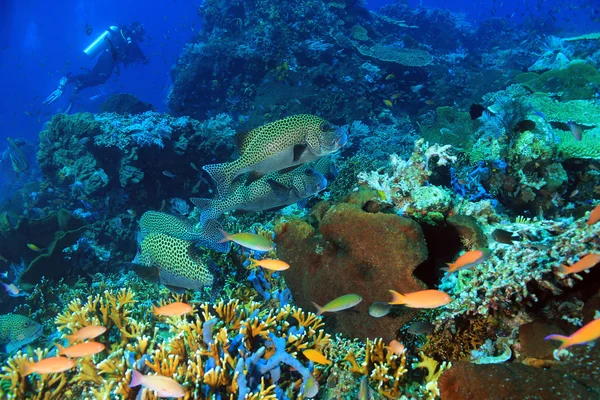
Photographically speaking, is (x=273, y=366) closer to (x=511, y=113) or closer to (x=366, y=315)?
(x=366, y=315)

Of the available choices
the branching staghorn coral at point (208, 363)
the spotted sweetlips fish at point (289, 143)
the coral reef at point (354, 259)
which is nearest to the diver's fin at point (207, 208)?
the spotted sweetlips fish at point (289, 143)

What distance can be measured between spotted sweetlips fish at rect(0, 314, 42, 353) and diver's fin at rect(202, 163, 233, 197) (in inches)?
164

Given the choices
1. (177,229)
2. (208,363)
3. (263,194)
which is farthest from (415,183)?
(208,363)

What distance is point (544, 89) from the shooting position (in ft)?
34.7

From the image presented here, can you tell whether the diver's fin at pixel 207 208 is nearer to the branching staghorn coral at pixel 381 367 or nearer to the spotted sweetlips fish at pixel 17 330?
the branching staghorn coral at pixel 381 367

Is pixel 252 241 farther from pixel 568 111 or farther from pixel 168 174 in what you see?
pixel 568 111

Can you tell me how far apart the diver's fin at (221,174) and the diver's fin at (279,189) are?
63 centimetres

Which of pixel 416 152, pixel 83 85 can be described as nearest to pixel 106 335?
pixel 416 152

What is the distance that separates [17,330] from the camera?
17.2 ft

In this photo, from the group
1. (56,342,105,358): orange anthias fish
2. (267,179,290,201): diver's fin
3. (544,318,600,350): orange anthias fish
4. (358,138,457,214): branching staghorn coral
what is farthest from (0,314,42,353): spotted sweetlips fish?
(544,318,600,350): orange anthias fish

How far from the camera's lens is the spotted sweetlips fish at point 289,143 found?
13.0 feet

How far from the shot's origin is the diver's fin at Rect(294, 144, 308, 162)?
393 cm

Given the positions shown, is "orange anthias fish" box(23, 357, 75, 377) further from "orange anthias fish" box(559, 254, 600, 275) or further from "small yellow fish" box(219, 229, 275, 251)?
"orange anthias fish" box(559, 254, 600, 275)

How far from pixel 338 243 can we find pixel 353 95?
1156 cm
